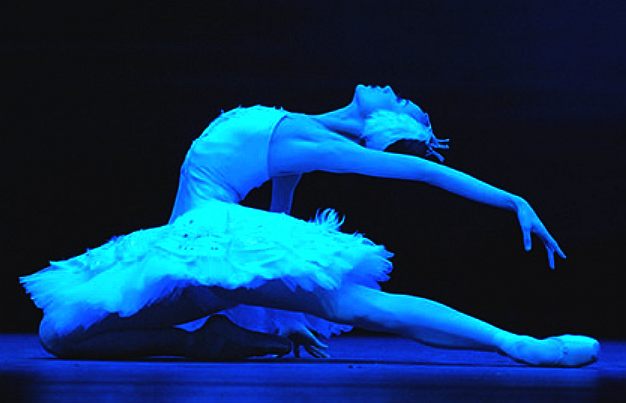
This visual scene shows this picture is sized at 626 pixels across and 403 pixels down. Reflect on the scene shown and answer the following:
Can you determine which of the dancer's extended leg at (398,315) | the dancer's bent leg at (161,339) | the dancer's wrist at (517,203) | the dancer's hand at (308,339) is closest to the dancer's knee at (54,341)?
the dancer's bent leg at (161,339)

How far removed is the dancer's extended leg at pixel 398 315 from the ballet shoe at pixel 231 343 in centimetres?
11

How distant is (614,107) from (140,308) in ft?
7.60

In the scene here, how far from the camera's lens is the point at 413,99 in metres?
3.73

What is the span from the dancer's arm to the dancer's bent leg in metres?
0.42

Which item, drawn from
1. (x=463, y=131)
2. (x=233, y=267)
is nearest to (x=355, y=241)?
(x=233, y=267)

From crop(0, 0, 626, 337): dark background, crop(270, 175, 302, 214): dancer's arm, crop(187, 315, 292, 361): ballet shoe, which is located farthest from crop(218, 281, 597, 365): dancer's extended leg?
crop(0, 0, 626, 337): dark background

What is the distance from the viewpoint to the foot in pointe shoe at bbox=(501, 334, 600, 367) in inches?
79.2

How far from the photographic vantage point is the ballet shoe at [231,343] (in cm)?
226

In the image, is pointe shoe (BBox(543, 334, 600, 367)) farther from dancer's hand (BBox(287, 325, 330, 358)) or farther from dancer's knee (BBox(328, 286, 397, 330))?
dancer's hand (BBox(287, 325, 330, 358))

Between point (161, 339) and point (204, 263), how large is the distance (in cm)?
27

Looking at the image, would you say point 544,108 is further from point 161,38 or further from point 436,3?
point 161,38

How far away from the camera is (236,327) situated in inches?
90.2

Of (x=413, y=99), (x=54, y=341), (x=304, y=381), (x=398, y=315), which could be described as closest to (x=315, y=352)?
(x=398, y=315)

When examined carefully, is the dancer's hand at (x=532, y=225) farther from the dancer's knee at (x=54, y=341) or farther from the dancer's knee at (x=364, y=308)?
the dancer's knee at (x=54, y=341)
